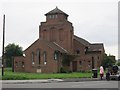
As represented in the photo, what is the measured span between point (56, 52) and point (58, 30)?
Result: 9453 mm

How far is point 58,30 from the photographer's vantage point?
88.4 metres

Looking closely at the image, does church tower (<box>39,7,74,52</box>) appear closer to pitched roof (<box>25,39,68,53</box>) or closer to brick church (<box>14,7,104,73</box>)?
brick church (<box>14,7,104,73</box>)

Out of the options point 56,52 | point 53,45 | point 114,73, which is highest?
point 53,45

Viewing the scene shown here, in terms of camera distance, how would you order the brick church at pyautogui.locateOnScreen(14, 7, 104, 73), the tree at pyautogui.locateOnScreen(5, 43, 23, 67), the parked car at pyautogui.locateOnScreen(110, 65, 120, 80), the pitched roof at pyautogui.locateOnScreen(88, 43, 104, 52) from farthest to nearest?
the tree at pyautogui.locateOnScreen(5, 43, 23, 67) → the pitched roof at pyautogui.locateOnScreen(88, 43, 104, 52) → the brick church at pyautogui.locateOnScreen(14, 7, 104, 73) → the parked car at pyautogui.locateOnScreen(110, 65, 120, 80)

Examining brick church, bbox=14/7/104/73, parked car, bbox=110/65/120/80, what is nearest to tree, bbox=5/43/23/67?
brick church, bbox=14/7/104/73

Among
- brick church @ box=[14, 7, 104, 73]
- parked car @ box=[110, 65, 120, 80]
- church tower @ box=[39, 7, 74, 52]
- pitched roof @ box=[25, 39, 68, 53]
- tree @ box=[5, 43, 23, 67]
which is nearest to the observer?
parked car @ box=[110, 65, 120, 80]

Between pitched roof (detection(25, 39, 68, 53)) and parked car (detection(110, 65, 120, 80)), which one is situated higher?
pitched roof (detection(25, 39, 68, 53))

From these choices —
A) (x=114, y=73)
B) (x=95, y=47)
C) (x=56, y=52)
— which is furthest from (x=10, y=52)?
(x=114, y=73)

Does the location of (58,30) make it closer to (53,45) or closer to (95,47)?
(53,45)

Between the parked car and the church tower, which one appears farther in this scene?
the church tower

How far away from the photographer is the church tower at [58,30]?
289 ft

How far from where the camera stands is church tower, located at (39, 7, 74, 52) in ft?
289

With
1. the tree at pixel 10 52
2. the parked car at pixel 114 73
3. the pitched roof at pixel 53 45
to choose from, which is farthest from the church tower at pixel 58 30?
the parked car at pixel 114 73

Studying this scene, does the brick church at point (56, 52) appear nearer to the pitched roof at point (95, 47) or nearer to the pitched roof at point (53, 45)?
the pitched roof at point (53, 45)
